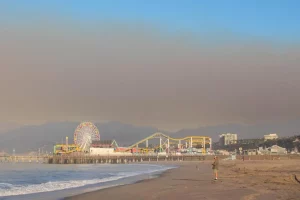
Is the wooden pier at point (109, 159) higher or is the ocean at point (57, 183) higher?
the ocean at point (57, 183)

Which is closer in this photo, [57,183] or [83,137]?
[57,183]

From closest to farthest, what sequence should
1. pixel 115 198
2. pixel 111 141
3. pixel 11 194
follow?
pixel 115 198, pixel 11 194, pixel 111 141

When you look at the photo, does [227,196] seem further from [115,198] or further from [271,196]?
[115,198]

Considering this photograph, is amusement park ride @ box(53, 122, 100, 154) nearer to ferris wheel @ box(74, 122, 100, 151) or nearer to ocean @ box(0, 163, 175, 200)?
ferris wheel @ box(74, 122, 100, 151)

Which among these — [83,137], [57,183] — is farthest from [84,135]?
[57,183]

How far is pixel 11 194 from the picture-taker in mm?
20250

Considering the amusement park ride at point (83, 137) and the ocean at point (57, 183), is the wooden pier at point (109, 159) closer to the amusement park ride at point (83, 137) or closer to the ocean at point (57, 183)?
the amusement park ride at point (83, 137)

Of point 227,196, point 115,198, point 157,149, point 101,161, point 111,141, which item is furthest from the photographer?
point 157,149

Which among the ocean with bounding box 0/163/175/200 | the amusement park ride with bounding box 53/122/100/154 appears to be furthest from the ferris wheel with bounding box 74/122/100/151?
the ocean with bounding box 0/163/175/200

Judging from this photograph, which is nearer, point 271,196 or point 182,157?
point 271,196

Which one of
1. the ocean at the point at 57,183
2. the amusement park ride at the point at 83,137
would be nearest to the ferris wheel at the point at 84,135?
Answer: the amusement park ride at the point at 83,137

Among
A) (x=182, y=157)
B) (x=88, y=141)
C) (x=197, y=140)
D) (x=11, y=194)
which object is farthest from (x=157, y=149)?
(x=11, y=194)

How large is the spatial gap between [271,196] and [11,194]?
13.2 m

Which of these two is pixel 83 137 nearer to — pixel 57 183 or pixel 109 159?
pixel 109 159
